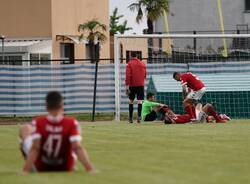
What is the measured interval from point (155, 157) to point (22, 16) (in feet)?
123

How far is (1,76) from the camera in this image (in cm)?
3544

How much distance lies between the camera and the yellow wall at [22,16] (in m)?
52.4

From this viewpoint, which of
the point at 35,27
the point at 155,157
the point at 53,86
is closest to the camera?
the point at 155,157

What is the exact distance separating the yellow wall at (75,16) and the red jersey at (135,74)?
22785 millimetres

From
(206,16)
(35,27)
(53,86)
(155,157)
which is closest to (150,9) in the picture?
(206,16)

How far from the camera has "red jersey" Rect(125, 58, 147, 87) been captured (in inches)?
1200

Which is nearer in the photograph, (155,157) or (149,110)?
(155,157)

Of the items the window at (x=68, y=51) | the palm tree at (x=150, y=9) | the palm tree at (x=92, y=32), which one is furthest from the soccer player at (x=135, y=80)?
the palm tree at (x=150, y=9)

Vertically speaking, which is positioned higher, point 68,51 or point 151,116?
point 68,51

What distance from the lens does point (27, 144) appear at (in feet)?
40.4

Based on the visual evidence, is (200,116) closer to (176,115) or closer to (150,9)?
(176,115)

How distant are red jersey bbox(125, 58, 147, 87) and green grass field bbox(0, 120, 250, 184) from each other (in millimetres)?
5511

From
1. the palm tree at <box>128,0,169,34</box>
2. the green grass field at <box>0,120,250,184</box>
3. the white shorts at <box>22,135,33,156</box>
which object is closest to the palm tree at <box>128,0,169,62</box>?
the palm tree at <box>128,0,169,34</box>

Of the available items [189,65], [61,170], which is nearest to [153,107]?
[189,65]
